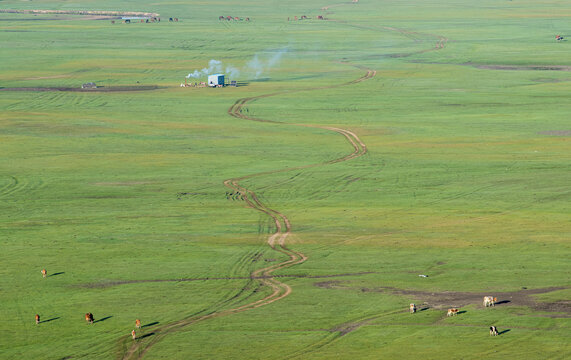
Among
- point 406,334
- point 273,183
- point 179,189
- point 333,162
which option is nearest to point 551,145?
point 333,162

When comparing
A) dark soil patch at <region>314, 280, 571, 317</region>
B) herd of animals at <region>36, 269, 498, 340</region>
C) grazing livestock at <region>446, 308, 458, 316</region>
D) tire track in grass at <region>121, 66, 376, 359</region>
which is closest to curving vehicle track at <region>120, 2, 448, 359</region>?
tire track in grass at <region>121, 66, 376, 359</region>

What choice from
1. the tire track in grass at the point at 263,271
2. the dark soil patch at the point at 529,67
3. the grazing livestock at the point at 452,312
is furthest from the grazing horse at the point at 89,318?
the dark soil patch at the point at 529,67

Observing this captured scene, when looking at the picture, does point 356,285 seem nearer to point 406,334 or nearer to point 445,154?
point 406,334

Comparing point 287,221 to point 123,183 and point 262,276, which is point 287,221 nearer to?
point 262,276

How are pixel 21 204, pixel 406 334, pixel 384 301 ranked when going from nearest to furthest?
pixel 406 334 < pixel 384 301 < pixel 21 204

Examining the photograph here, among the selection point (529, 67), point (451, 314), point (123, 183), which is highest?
point (529, 67)

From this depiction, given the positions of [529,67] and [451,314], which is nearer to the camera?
[451,314]

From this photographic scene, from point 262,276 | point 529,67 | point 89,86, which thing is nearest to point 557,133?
point 529,67

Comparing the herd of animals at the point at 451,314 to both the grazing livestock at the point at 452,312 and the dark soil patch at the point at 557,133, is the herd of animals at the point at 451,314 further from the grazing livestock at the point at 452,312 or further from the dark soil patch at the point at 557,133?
the dark soil patch at the point at 557,133
